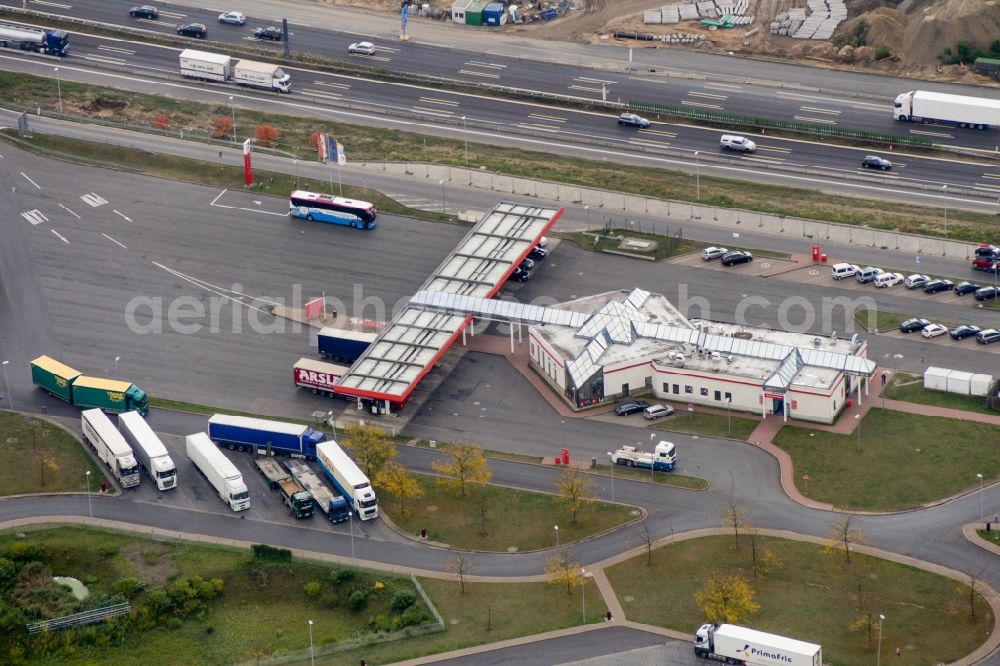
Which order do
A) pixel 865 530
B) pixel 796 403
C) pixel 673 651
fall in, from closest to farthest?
pixel 673 651
pixel 865 530
pixel 796 403

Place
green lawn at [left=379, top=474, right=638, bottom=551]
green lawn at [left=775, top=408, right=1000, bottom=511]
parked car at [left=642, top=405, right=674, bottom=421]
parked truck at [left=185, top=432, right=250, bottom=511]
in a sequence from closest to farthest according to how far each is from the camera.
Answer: green lawn at [left=379, top=474, right=638, bottom=551]
green lawn at [left=775, top=408, right=1000, bottom=511]
parked truck at [left=185, top=432, right=250, bottom=511]
parked car at [left=642, top=405, right=674, bottom=421]

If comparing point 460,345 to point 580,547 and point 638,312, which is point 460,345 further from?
point 580,547

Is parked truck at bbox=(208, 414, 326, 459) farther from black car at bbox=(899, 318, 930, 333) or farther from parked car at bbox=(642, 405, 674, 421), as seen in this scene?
black car at bbox=(899, 318, 930, 333)

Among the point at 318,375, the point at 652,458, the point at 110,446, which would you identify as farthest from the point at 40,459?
the point at 652,458

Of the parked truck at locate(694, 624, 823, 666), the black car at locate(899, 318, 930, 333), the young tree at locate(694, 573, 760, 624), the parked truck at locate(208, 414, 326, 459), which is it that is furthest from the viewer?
the black car at locate(899, 318, 930, 333)

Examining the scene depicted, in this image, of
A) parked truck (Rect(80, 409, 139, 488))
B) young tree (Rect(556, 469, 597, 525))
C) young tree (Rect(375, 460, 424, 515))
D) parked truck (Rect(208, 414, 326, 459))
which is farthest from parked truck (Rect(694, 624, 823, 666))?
parked truck (Rect(80, 409, 139, 488))

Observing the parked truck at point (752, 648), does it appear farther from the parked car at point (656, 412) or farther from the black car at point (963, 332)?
the black car at point (963, 332)

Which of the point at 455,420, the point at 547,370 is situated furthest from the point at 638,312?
the point at 455,420
